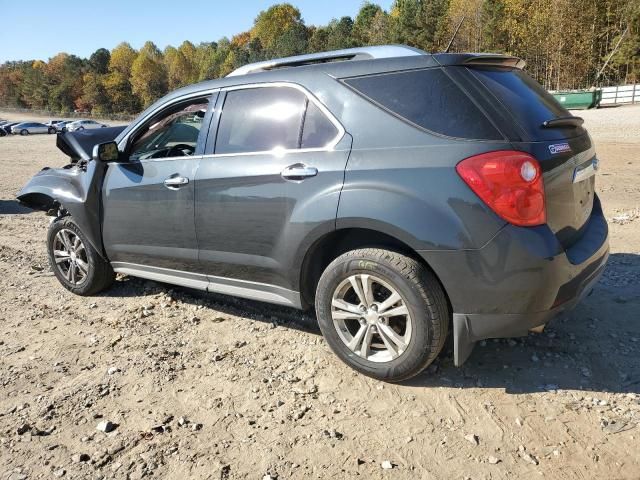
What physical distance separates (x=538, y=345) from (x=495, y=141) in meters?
1.56

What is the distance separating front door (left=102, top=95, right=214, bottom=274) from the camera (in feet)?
13.0

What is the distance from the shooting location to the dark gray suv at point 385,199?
110 inches

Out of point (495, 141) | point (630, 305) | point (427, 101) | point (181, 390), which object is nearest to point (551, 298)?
point (495, 141)

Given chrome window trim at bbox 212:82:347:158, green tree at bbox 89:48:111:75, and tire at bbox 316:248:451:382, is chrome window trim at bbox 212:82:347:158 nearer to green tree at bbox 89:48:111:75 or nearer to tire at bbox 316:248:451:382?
tire at bbox 316:248:451:382

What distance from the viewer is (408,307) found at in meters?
3.04

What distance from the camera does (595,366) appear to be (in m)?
3.34

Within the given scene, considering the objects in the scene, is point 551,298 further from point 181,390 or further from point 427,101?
point 181,390

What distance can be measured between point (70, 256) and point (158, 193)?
1551 millimetres

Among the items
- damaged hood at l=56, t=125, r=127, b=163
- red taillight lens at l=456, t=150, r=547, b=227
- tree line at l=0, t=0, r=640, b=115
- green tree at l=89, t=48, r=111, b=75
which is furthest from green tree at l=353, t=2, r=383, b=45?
red taillight lens at l=456, t=150, r=547, b=227

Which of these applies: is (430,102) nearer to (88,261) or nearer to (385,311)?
(385,311)

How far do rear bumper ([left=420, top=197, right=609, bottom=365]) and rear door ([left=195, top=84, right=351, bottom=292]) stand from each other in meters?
0.83

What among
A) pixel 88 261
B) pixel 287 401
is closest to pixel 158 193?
pixel 88 261

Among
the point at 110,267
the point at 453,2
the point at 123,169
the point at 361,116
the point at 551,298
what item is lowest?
the point at 110,267

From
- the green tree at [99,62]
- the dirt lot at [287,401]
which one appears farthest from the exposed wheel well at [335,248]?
the green tree at [99,62]
